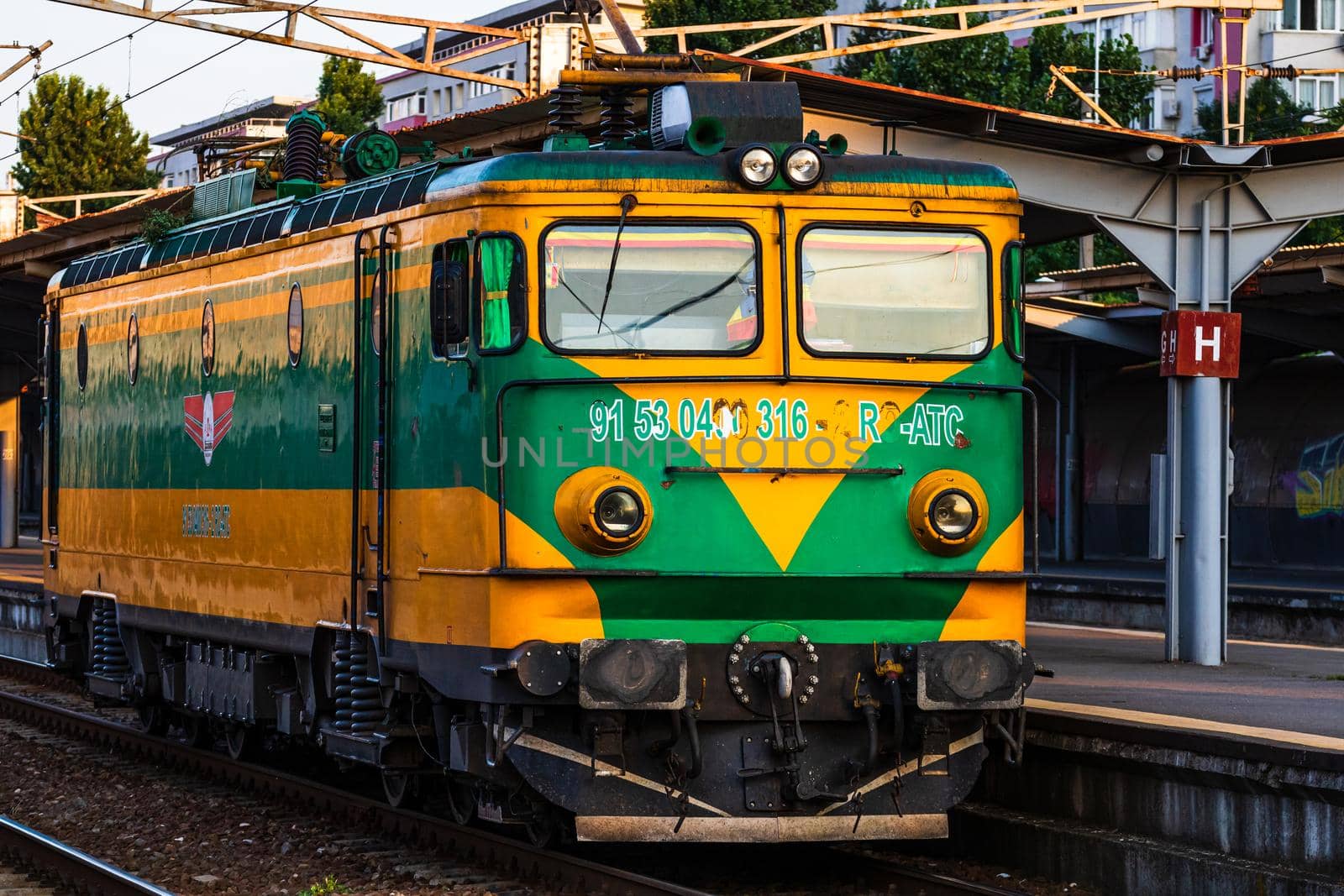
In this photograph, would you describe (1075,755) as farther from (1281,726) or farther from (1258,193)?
(1258,193)

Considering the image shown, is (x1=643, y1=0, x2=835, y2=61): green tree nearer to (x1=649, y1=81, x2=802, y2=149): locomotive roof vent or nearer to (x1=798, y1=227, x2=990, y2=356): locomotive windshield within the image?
(x1=649, y1=81, x2=802, y2=149): locomotive roof vent

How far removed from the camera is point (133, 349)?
14500 mm

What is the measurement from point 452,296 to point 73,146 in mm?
63729

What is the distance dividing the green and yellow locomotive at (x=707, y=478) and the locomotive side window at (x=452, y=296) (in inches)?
0.6

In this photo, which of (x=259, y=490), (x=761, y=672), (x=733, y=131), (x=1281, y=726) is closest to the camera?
(x=761, y=672)

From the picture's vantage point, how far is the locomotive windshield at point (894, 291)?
→ 9.55 meters

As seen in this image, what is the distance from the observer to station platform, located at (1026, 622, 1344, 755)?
10.6 metres

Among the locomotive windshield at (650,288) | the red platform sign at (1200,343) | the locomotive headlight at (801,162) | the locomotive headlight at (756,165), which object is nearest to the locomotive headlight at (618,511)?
the locomotive windshield at (650,288)

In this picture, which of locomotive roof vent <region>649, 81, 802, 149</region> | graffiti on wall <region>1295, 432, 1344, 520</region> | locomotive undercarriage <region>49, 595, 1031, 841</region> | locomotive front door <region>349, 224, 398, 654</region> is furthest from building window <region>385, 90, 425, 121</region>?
locomotive undercarriage <region>49, 595, 1031, 841</region>

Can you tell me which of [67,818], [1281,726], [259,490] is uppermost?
[259,490]

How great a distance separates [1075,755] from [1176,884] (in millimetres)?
1148

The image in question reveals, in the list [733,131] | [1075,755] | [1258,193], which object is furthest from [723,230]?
[1258,193]

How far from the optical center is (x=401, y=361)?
1028 centimetres

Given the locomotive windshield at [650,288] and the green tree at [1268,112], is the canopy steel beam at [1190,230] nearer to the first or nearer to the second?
the locomotive windshield at [650,288]
